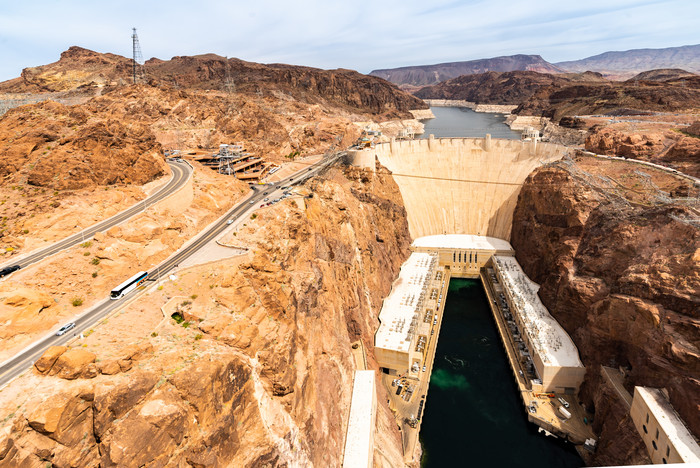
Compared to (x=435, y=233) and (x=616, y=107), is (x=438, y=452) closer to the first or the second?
(x=435, y=233)

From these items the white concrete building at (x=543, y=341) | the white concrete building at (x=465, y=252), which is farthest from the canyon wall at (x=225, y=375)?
the white concrete building at (x=465, y=252)

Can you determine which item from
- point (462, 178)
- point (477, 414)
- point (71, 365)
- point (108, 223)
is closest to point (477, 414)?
→ point (477, 414)

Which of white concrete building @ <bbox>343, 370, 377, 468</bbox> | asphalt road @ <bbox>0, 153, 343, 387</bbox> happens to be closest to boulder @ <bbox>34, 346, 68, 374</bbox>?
asphalt road @ <bbox>0, 153, 343, 387</bbox>

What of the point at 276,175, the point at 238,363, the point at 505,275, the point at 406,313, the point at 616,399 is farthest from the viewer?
the point at 505,275

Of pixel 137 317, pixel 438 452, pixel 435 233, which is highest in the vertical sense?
pixel 137 317

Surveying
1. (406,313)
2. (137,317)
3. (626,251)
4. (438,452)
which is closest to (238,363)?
(137,317)

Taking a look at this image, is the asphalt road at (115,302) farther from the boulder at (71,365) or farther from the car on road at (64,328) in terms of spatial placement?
the boulder at (71,365)
